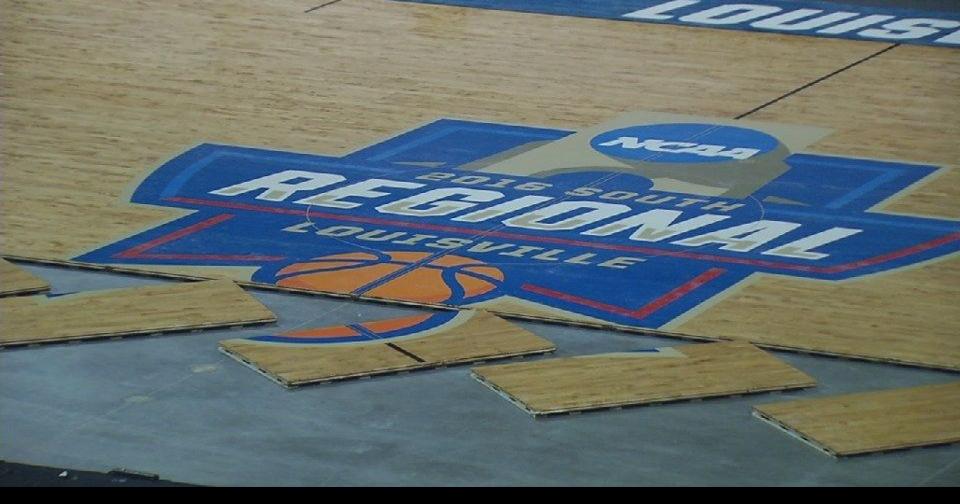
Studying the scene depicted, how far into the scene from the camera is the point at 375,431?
11039 mm

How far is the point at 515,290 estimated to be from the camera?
13922mm

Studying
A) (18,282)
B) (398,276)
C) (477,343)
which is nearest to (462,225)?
(398,276)

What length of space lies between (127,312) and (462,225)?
3.55 m

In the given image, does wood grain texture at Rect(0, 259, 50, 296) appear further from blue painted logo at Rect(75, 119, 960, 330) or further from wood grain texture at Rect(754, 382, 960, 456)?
wood grain texture at Rect(754, 382, 960, 456)

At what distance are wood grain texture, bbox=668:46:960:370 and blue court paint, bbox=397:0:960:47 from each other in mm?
4111

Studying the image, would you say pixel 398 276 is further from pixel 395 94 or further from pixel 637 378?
pixel 395 94

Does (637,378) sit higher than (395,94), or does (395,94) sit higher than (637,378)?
(395,94)

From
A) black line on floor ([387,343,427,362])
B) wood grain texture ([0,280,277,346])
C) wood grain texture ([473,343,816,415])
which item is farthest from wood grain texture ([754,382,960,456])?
wood grain texture ([0,280,277,346])

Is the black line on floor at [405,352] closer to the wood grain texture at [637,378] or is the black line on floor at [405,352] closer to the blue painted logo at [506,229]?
the blue painted logo at [506,229]

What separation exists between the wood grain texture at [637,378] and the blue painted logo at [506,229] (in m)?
1.00

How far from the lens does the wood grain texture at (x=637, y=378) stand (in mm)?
11555

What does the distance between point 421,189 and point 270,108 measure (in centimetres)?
365

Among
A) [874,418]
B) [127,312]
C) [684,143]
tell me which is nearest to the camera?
[874,418]

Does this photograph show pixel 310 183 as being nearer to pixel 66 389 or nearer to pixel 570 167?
pixel 570 167
